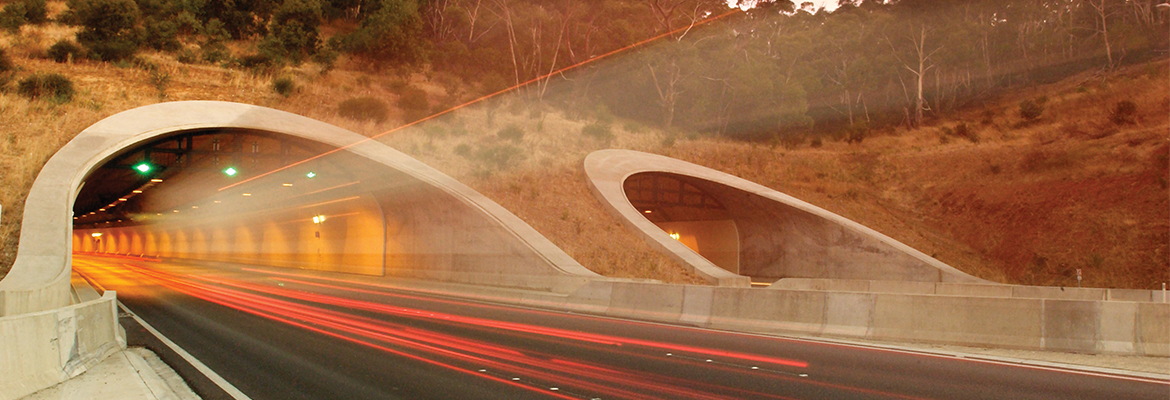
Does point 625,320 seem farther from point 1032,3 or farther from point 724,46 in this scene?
point 1032,3

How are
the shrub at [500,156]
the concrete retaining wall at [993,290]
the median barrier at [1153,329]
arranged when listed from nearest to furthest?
the median barrier at [1153,329]
the concrete retaining wall at [993,290]
the shrub at [500,156]

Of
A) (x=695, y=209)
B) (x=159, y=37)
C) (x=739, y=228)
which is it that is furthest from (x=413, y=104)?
(x=739, y=228)

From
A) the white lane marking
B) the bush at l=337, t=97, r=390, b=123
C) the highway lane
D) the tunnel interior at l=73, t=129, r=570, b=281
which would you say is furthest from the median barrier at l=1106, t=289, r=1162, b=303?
the bush at l=337, t=97, r=390, b=123

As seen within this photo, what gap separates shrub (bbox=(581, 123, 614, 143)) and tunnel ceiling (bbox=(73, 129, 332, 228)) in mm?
18186

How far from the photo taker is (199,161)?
33688 millimetres

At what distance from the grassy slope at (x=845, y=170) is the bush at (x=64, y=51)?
0.81m

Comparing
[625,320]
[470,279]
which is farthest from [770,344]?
[470,279]

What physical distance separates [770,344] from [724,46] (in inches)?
2387

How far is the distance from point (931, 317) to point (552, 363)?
760cm

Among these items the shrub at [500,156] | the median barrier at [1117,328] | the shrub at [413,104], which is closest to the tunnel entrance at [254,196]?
the shrub at [500,156]

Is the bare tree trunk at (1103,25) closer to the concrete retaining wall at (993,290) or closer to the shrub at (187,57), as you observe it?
the concrete retaining wall at (993,290)

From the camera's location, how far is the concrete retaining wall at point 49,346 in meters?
7.66

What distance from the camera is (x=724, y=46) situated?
7094cm

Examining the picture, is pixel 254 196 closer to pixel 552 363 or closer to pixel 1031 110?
pixel 552 363
